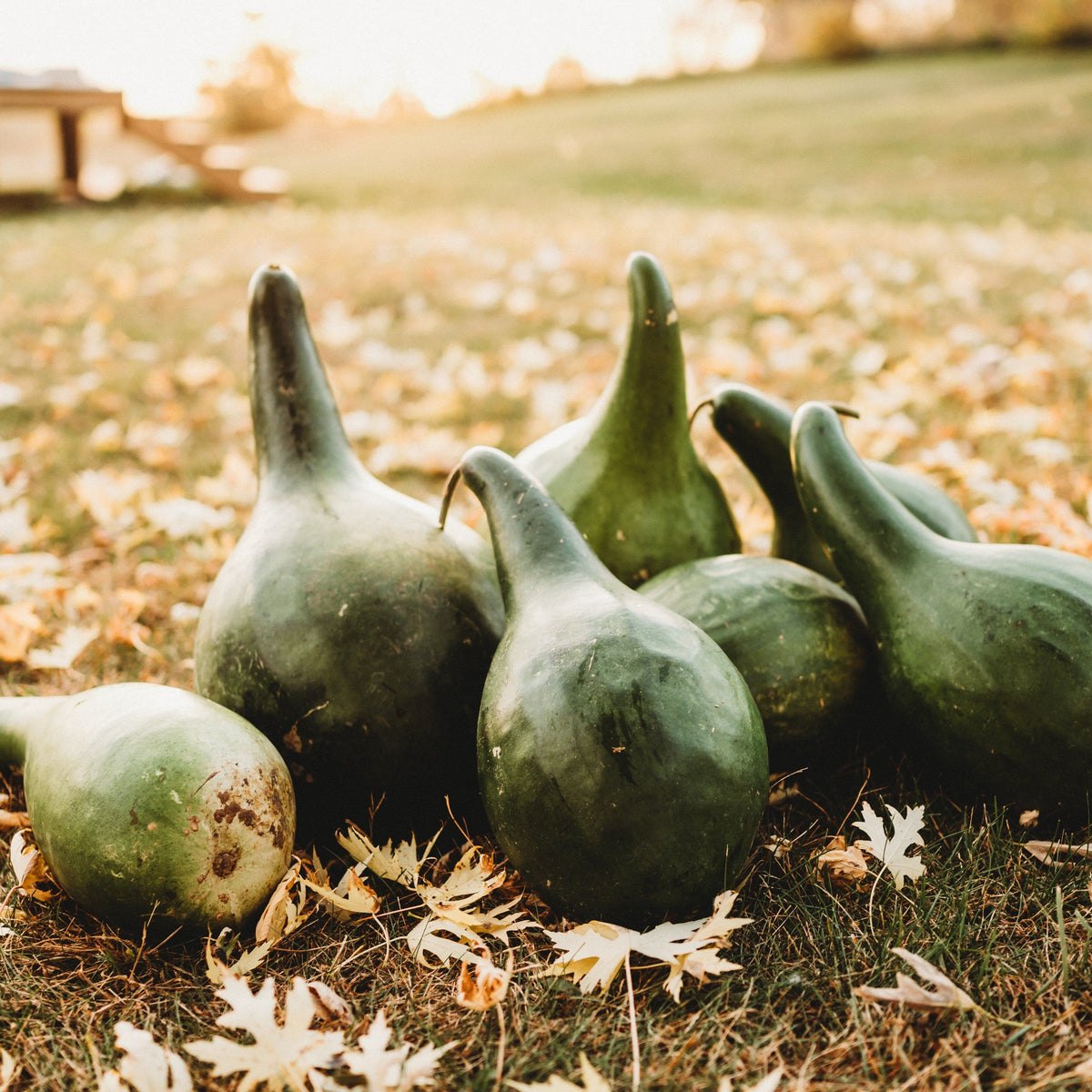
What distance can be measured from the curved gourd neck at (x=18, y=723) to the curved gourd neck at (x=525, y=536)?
0.93 m

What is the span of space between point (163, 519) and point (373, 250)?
504 centimetres

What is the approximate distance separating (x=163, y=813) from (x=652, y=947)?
823 mm

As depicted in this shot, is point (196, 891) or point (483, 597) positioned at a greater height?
point (483, 597)

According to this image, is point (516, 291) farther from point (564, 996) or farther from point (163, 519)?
point (564, 996)

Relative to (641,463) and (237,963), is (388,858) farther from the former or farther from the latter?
(641,463)

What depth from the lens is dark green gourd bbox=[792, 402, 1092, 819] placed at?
1859 mm

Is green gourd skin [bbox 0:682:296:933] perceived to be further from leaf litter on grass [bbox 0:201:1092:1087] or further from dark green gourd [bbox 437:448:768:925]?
dark green gourd [bbox 437:448:768:925]

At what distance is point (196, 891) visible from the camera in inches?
65.6

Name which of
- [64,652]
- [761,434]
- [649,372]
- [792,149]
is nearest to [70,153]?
[792,149]

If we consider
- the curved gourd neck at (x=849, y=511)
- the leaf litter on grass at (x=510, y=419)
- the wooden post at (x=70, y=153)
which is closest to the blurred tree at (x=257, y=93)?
the wooden post at (x=70, y=153)

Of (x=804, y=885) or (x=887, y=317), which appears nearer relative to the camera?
(x=804, y=885)

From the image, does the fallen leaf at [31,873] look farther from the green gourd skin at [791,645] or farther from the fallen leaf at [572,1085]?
the green gourd skin at [791,645]

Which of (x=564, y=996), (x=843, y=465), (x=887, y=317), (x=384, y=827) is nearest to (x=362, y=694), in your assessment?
(x=384, y=827)

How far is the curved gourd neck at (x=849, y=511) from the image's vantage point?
81.9 inches
